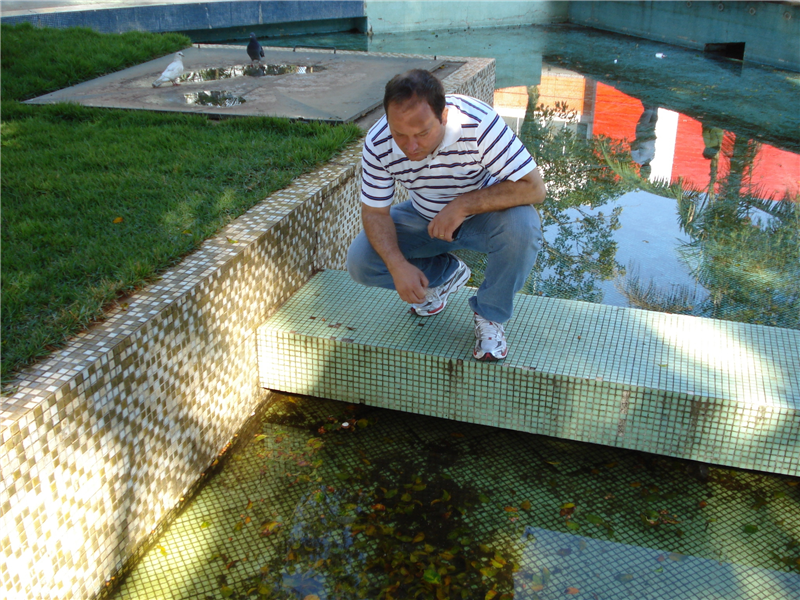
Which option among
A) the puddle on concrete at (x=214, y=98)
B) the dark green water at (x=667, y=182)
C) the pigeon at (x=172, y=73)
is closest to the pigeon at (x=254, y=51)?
the pigeon at (x=172, y=73)

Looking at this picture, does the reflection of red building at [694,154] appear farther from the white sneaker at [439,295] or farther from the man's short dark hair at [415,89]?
the man's short dark hair at [415,89]

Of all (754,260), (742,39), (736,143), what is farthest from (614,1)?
(754,260)

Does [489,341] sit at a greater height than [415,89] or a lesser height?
lesser

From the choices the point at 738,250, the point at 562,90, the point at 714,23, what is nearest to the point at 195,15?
the point at 562,90

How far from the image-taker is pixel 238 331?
2641mm

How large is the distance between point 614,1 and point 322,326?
422 inches

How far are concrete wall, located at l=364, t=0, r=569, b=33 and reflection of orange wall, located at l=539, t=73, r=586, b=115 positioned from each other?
4.31 metres

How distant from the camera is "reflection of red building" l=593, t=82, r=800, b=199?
4.86 m

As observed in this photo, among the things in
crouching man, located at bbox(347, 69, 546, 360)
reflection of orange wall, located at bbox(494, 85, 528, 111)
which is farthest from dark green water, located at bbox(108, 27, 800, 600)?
reflection of orange wall, located at bbox(494, 85, 528, 111)

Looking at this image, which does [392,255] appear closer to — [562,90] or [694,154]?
[694,154]

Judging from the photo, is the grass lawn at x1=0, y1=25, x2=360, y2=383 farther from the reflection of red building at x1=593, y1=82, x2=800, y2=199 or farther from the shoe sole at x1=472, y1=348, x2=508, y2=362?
the reflection of red building at x1=593, y1=82, x2=800, y2=199

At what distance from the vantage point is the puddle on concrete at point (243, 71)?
5.39 m

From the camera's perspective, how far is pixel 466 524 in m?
2.28

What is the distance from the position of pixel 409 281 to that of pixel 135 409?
37.3 inches
